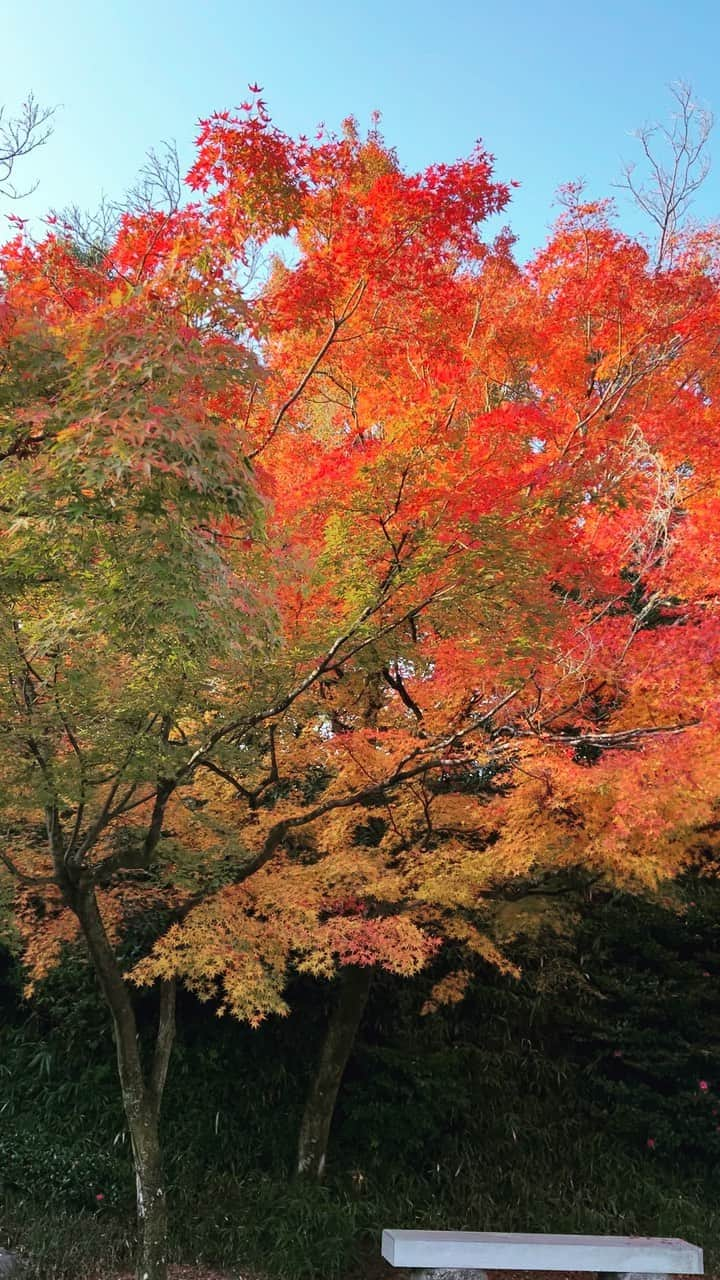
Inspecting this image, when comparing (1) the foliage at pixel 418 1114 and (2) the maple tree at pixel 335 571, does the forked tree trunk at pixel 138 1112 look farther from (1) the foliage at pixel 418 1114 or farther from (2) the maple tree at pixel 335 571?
(1) the foliage at pixel 418 1114

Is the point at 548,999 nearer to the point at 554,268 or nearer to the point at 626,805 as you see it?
the point at 626,805

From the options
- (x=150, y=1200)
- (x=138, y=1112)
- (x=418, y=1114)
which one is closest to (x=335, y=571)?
(x=138, y=1112)

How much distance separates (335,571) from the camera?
263 inches

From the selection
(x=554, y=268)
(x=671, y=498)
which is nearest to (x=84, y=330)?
(x=671, y=498)

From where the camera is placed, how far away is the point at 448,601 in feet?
22.0

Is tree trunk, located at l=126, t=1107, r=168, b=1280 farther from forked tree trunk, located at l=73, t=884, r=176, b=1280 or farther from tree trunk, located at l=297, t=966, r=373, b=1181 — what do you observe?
tree trunk, located at l=297, t=966, r=373, b=1181

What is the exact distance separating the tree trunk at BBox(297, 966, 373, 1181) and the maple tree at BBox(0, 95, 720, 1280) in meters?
0.34

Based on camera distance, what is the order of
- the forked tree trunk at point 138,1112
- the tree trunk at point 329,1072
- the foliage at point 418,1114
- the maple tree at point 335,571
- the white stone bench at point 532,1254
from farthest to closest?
the tree trunk at point 329,1072
the foliage at point 418,1114
the forked tree trunk at point 138,1112
the white stone bench at point 532,1254
the maple tree at point 335,571

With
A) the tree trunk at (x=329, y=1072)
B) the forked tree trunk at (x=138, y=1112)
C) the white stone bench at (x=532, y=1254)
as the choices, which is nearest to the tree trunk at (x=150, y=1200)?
the forked tree trunk at (x=138, y=1112)

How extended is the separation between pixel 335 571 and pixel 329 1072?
6.42 meters

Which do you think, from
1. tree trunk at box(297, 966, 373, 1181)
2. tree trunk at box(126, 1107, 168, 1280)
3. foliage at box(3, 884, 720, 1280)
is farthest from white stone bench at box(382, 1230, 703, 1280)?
tree trunk at box(297, 966, 373, 1181)

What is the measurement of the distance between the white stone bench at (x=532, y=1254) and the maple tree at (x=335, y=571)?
2.20 metres

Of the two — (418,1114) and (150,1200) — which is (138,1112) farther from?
(418,1114)

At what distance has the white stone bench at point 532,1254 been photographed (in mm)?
7137
